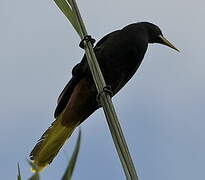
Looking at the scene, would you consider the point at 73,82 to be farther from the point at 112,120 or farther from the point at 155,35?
the point at 112,120

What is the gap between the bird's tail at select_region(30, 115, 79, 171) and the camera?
2629 millimetres

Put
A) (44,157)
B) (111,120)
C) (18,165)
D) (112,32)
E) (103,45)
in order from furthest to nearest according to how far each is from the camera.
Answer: (112,32) < (103,45) < (44,157) < (111,120) < (18,165)

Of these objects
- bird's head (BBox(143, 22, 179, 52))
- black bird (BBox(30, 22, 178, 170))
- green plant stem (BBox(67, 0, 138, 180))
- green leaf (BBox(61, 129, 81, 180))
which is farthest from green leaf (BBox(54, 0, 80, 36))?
bird's head (BBox(143, 22, 179, 52))

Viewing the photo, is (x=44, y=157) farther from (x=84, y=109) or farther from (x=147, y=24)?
(x=147, y=24)

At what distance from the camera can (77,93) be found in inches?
107

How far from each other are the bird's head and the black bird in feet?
1.93

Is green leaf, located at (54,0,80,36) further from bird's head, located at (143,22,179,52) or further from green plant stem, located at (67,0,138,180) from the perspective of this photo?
bird's head, located at (143,22,179,52)

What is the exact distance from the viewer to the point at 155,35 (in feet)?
11.5

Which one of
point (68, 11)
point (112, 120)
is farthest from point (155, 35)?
point (112, 120)

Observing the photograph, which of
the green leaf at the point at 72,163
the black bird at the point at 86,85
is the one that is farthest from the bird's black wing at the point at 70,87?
the green leaf at the point at 72,163

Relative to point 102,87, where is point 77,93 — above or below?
above

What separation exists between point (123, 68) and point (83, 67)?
21 cm

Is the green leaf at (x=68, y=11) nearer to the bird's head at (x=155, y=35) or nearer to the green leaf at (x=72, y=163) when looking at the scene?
the green leaf at (x=72, y=163)

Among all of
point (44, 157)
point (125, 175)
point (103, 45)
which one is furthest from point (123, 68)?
point (125, 175)
